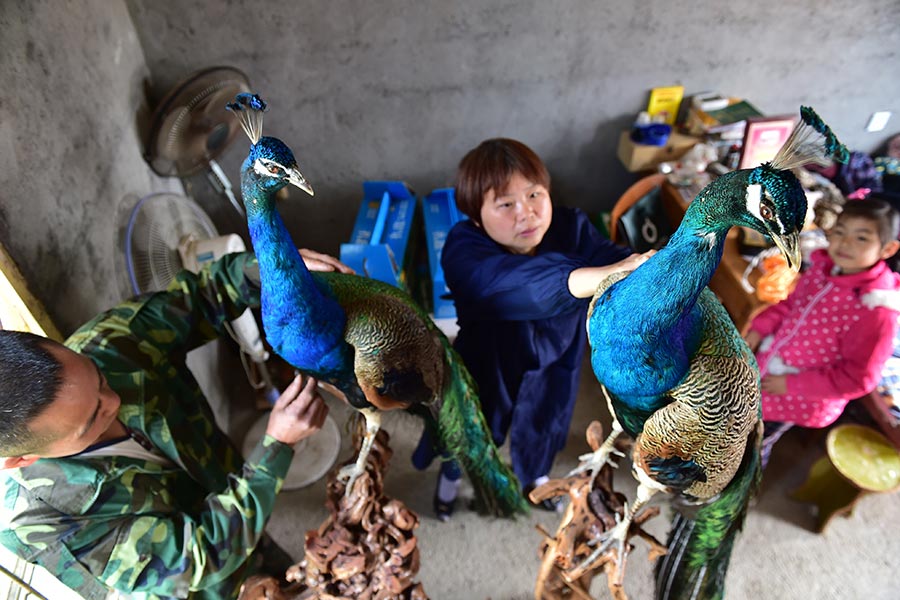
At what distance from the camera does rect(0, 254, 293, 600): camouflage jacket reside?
1046mm

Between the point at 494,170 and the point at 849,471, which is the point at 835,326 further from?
the point at 494,170

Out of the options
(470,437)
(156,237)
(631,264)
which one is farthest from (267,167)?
(156,237)

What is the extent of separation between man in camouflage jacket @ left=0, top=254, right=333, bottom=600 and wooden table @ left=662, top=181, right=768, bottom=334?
182cm

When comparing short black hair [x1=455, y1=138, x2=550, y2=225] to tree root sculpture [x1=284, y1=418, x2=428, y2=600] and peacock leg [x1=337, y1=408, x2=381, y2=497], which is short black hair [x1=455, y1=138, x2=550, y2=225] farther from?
tree root sculpture [x1=284, y1=418, x2=428, y2=600]

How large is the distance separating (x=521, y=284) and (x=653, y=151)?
190 centimetres

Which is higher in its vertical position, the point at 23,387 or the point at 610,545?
the point at 23,387

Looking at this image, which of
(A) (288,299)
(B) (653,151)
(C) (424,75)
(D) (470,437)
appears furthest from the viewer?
(B) (653,151)

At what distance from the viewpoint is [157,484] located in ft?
4.09

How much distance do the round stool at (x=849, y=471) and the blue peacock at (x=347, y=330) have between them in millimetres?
1655

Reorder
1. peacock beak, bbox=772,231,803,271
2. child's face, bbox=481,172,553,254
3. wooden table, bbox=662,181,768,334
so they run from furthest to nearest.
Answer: wooden table, bbox=662,181,768,334
child's face, bbox=481,172,553,254
peacock beak, bbox=772,231,803,271

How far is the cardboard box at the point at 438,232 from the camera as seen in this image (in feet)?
8.92

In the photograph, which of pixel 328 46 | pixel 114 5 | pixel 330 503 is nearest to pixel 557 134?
pixel 328 46

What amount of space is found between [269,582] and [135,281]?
128cm

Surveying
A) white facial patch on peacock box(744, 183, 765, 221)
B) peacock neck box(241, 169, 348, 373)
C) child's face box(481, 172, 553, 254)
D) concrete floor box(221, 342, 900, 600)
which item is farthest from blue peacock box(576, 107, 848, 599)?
concrete floor box(221, 342, 900, 600)
